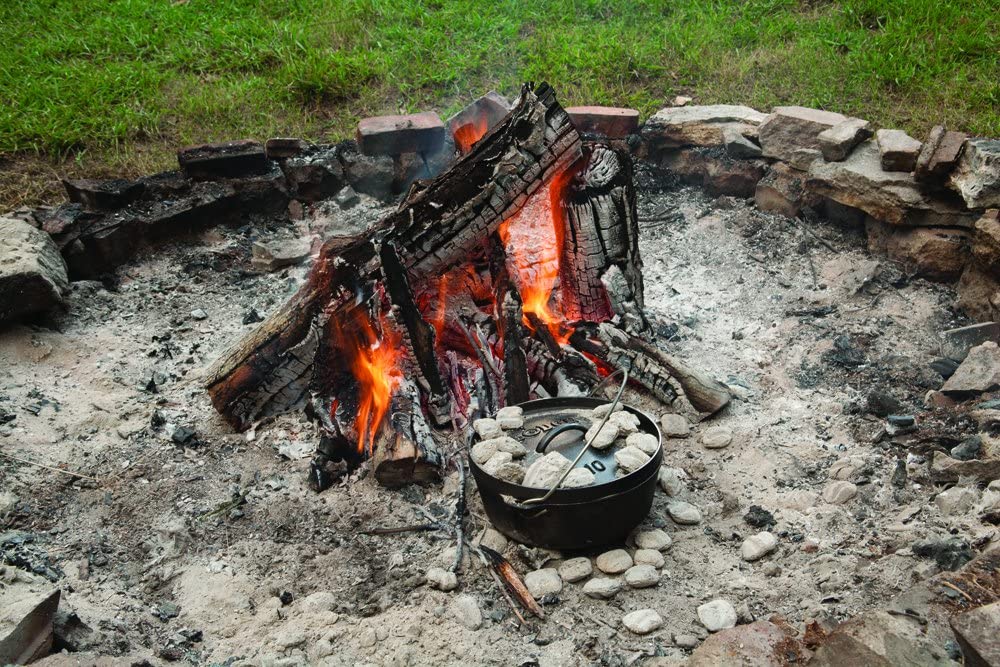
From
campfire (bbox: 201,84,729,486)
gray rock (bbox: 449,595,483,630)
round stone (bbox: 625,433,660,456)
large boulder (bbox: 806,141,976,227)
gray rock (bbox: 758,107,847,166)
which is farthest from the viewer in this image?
gray rock (bbox: 758,107,847,166)

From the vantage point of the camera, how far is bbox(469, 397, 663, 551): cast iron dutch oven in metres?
2.72

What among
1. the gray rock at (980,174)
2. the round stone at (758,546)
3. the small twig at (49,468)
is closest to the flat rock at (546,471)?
the round stone at (758,546)

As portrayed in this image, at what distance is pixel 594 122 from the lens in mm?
5383

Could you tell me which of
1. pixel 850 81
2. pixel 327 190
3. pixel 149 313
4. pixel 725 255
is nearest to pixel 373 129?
pixel 327 190

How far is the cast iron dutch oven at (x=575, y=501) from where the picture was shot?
107 inches

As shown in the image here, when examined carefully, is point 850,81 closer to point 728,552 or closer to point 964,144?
point 964,144

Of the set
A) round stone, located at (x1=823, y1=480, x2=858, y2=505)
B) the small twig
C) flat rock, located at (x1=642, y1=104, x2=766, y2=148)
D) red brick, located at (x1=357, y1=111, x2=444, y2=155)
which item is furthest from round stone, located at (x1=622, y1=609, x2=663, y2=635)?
red brick, located at (x1=357, y1=111, x2=444, y2=155)

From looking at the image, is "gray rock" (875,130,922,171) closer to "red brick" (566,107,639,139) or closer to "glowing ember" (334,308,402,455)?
"red brick" (566,107,639,139)

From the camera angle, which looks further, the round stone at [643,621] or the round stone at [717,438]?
the round stone at [717,438]

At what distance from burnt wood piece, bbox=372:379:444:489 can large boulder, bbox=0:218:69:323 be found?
205 cm

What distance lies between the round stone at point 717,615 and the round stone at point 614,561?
12.5 inches

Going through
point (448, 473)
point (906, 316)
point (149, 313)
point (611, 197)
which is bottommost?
point (906, 316)

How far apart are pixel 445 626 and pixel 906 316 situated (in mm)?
2889

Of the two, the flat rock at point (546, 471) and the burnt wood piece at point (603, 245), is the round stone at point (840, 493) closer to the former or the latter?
the flat rock at point (546, 471)
